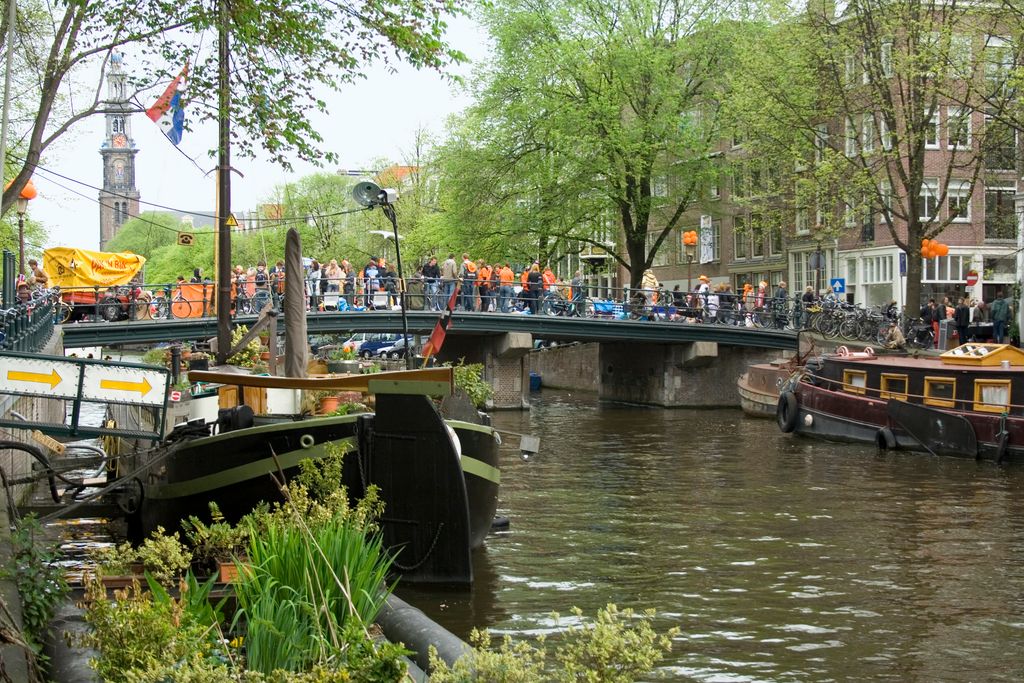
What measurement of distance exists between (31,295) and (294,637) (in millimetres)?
20387

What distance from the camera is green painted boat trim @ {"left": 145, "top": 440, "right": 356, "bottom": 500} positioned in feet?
35.8

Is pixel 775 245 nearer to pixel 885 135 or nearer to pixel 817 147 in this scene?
pixel 817 147

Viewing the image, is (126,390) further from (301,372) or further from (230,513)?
(301,372)

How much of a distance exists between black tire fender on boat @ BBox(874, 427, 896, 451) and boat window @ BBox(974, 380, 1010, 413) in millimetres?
1845

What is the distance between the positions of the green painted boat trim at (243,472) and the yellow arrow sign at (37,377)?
6.11 ft

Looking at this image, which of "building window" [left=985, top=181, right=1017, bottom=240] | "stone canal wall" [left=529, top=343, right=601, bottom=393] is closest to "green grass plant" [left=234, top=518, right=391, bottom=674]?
"building window" [left=985, top=181, right=1017, bottom=240]

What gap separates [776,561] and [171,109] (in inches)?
359

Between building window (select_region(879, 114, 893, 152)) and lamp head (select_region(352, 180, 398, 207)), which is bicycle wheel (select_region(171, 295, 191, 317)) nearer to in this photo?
building window (select_region(879, 114, 893, 152))

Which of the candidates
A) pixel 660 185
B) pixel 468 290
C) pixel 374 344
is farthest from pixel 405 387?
pixel 374 344

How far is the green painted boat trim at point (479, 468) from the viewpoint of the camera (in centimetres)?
1219

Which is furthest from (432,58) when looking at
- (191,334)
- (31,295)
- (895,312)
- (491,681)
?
(895,312)

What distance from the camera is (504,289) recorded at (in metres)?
38.1

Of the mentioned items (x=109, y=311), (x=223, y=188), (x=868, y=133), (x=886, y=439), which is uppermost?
(x=868, y=133)

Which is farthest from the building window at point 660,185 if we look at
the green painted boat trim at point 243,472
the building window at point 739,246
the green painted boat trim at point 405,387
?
the green painted boat trim at point 405,387
